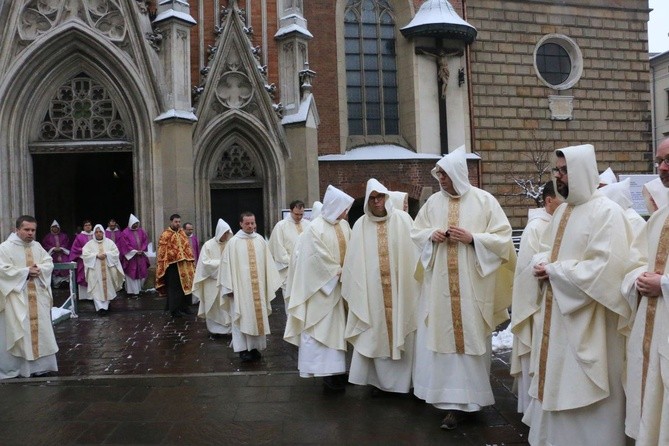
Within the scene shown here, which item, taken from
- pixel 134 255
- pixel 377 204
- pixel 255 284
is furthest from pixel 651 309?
pixel 134 255

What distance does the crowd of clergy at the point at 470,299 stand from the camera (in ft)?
13.5

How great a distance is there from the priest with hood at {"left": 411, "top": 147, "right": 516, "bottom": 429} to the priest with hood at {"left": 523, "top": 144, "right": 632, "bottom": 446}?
894 mm

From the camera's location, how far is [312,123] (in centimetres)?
1723

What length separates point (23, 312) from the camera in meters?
7.57

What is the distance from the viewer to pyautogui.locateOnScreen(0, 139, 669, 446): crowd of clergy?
4.12 m

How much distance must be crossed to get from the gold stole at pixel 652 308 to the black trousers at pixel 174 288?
950 centimetres

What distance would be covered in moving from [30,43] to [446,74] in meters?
12.3

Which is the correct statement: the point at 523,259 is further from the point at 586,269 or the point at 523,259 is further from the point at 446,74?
the point at 446,74

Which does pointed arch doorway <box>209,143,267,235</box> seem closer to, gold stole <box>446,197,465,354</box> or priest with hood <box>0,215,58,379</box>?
priest with hood <box>0,215,58,379</box>

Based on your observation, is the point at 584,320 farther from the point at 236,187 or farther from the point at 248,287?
the point at 236,187

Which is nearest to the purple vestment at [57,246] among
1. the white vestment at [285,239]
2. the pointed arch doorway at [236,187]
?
the pointed arch doorway at [236,187]

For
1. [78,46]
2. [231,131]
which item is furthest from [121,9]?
[231,131]

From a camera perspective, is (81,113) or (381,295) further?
(81,113)

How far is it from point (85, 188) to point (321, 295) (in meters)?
20.3
